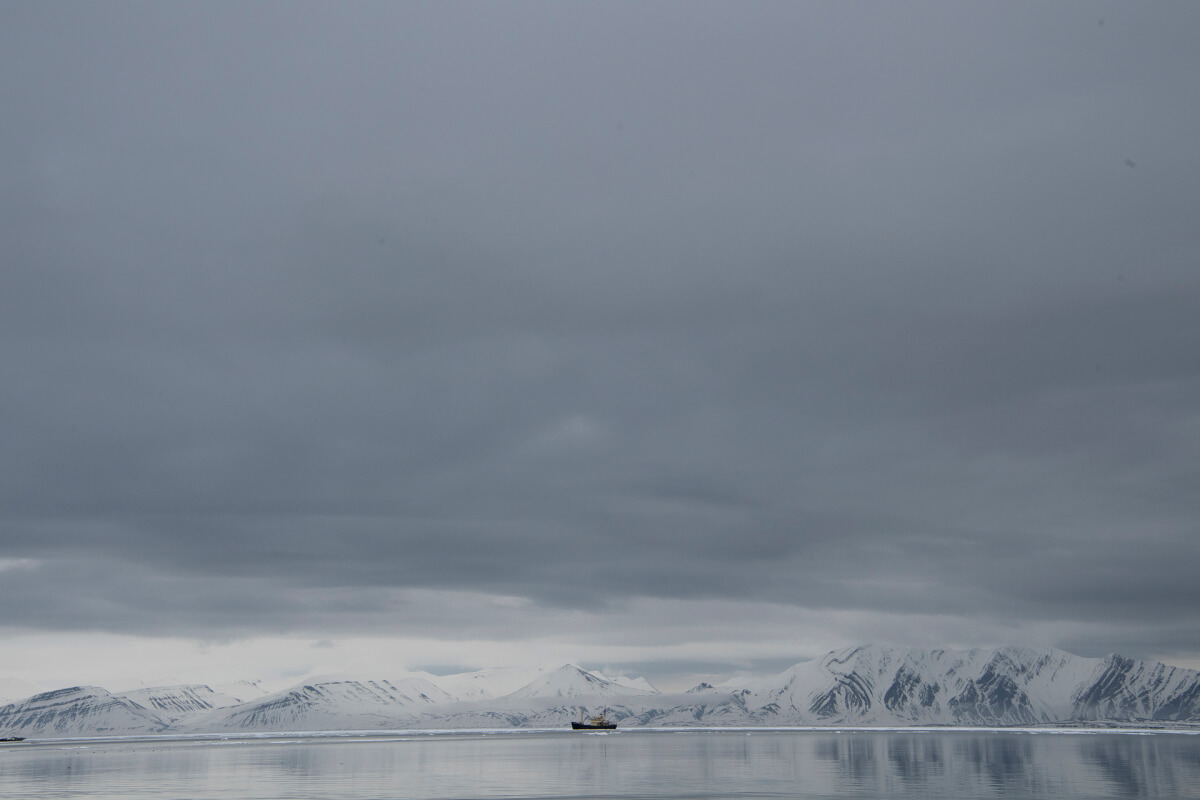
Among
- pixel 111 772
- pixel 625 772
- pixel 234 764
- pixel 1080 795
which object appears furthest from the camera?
pixel 234 764

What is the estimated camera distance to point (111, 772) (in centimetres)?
12331

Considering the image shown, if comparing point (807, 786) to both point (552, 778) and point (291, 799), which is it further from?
point (291, 799)

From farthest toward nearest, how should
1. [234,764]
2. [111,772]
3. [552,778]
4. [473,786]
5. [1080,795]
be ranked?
[234,764] < [111,772] < [552,778] < [473,786] < [1080,795]

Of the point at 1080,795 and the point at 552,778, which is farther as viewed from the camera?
the point at 552,778

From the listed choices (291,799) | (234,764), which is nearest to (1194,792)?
(291,799)

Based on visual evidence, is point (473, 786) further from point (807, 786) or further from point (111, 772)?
point (111, 772)

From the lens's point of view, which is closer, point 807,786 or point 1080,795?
point 1080,795

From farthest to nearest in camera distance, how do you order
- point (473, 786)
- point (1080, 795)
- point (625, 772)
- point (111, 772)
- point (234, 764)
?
point (234, 764), point (111, 772), point (625, 772), point (473, 786), point (1080, 795)

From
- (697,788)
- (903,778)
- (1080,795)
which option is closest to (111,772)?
(697,788)

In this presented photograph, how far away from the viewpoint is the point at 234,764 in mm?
141875

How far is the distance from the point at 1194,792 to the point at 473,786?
5528 centimetres

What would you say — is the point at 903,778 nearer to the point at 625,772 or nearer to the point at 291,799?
the point at 625,772

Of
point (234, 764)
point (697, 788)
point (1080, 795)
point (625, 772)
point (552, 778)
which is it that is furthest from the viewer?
point (234, 764)

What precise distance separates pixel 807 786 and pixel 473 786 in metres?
27.7
